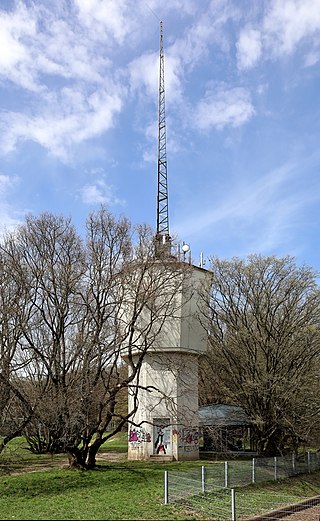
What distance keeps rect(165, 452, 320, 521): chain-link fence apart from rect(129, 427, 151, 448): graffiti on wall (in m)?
8.26

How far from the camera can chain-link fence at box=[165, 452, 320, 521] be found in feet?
55.6

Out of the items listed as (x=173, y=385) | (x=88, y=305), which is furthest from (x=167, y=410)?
(x=88, y=305)

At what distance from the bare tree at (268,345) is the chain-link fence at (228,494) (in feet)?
14.1

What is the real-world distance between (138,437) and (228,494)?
38.3ft

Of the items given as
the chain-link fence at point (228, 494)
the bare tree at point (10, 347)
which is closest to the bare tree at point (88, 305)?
the bare tree at point (10, 347)

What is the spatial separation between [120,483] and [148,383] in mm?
9991

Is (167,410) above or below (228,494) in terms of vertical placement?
above

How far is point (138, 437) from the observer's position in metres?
30.2

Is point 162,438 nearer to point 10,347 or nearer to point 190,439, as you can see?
Result: point 190,439

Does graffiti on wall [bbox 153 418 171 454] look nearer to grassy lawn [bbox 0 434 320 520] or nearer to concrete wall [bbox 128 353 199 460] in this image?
concrete wall [bbox 128 353 199 460]

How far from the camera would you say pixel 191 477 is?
18875mm

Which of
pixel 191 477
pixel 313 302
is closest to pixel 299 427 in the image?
pixel 313 302

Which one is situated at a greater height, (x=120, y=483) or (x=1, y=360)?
(x=1, y=360)

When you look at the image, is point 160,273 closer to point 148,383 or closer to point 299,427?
point 148,383
